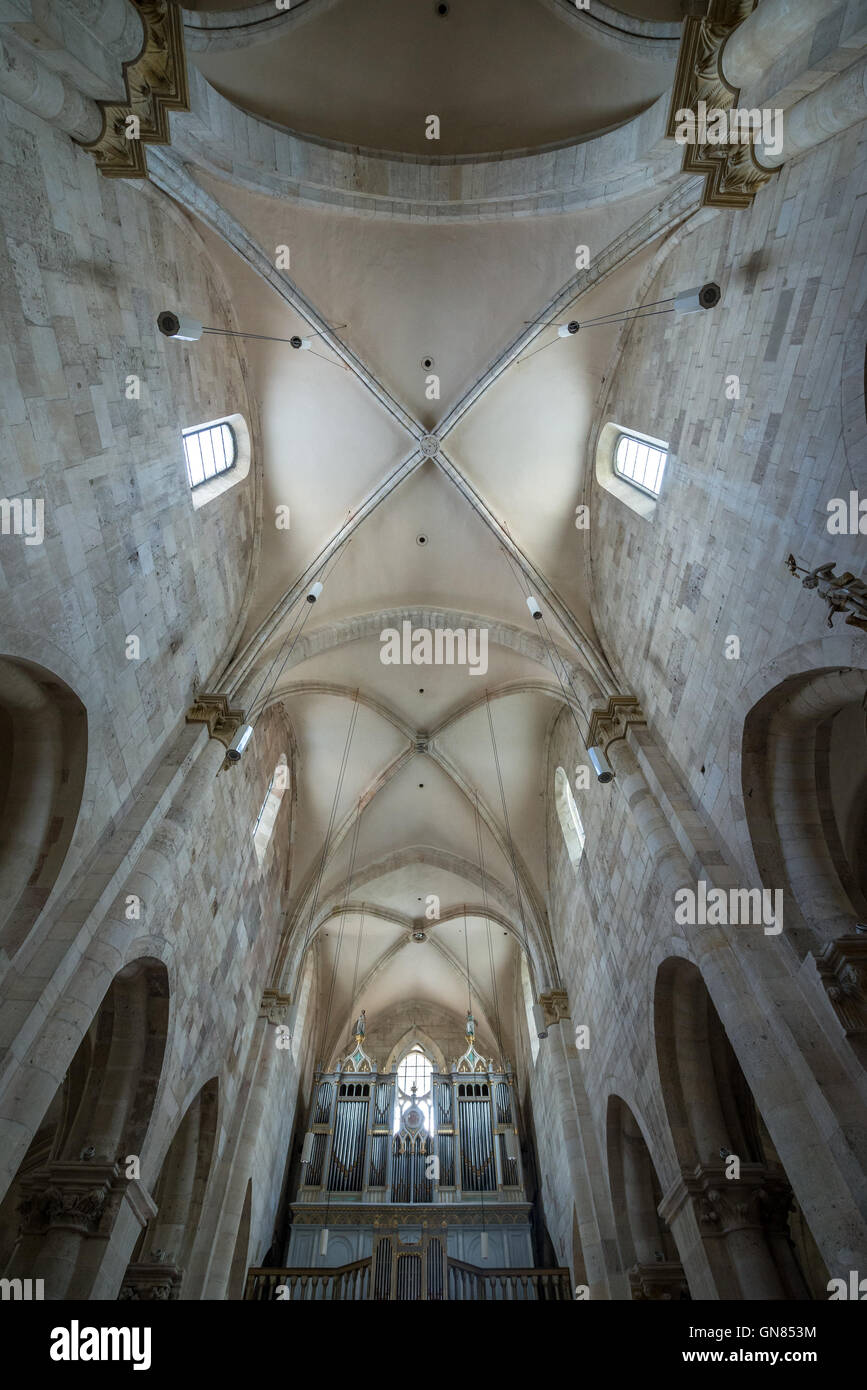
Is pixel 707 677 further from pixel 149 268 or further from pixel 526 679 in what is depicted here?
pixel 149 268

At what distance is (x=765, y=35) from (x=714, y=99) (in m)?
0.88

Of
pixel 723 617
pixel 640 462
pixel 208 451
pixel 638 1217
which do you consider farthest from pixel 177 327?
pixel 638 1217

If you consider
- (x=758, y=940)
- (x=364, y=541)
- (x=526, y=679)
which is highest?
(x=364, y=541)

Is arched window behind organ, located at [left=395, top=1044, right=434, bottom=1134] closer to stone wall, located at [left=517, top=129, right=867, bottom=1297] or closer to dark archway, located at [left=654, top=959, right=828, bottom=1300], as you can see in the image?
stone wall, located at [left=517, top=129, right=867, bottom=1297]

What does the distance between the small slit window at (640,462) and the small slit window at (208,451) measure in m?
7.86

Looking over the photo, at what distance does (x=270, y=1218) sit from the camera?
17.2 meters

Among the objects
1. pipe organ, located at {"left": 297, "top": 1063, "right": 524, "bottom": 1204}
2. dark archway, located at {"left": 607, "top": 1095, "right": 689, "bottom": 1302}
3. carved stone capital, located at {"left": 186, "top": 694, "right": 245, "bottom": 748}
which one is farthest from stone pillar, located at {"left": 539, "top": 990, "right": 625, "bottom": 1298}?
carved stone capital, located at {"left": 186, "top": 694, "right": 245, "bottom": 748}

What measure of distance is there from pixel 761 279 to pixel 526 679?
33.3ft

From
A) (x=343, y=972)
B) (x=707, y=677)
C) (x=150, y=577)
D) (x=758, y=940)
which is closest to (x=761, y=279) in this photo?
(x=707, y=677)

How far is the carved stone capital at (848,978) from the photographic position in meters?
7.07

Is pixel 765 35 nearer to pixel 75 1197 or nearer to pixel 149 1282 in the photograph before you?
pixel 75 1197

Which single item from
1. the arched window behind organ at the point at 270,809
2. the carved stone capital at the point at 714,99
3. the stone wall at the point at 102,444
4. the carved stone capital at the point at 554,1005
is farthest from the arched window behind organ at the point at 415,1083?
the carved stone capital at the point at 714,99

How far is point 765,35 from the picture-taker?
7812mm
